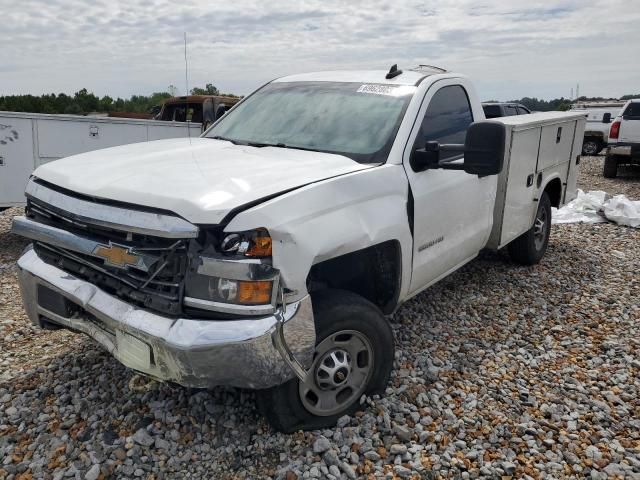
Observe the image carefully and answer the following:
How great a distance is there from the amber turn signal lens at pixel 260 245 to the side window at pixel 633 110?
1286cm

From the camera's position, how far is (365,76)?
3.94 metres

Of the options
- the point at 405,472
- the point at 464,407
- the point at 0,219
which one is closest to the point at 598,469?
the point at 464,407

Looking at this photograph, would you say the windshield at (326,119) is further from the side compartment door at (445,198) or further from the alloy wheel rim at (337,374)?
the alloy wheel rim at (337,374)

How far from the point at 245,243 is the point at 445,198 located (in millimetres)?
1736

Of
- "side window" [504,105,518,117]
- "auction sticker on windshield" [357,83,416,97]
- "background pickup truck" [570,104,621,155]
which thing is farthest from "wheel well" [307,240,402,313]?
"background pickup truck" [570,104,621,155]

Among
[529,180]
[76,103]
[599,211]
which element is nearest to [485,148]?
[529,180]

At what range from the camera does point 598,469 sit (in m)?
2.67

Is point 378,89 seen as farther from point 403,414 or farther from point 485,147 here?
point 403,414

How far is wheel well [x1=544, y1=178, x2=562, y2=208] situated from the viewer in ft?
18.9

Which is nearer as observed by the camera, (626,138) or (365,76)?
(365,76)

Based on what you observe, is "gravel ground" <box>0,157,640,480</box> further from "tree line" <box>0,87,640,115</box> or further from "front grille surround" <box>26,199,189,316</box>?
"tree line" <box>0,87,640,115</box>

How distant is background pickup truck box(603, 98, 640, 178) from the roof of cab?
10102 millimetres

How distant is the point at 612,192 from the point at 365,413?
1013cm

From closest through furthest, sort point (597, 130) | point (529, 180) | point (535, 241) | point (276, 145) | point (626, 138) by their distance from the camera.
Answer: point (276, 145), point (529, 180), point (535, 241), point (626, 138), point (597, 130)
